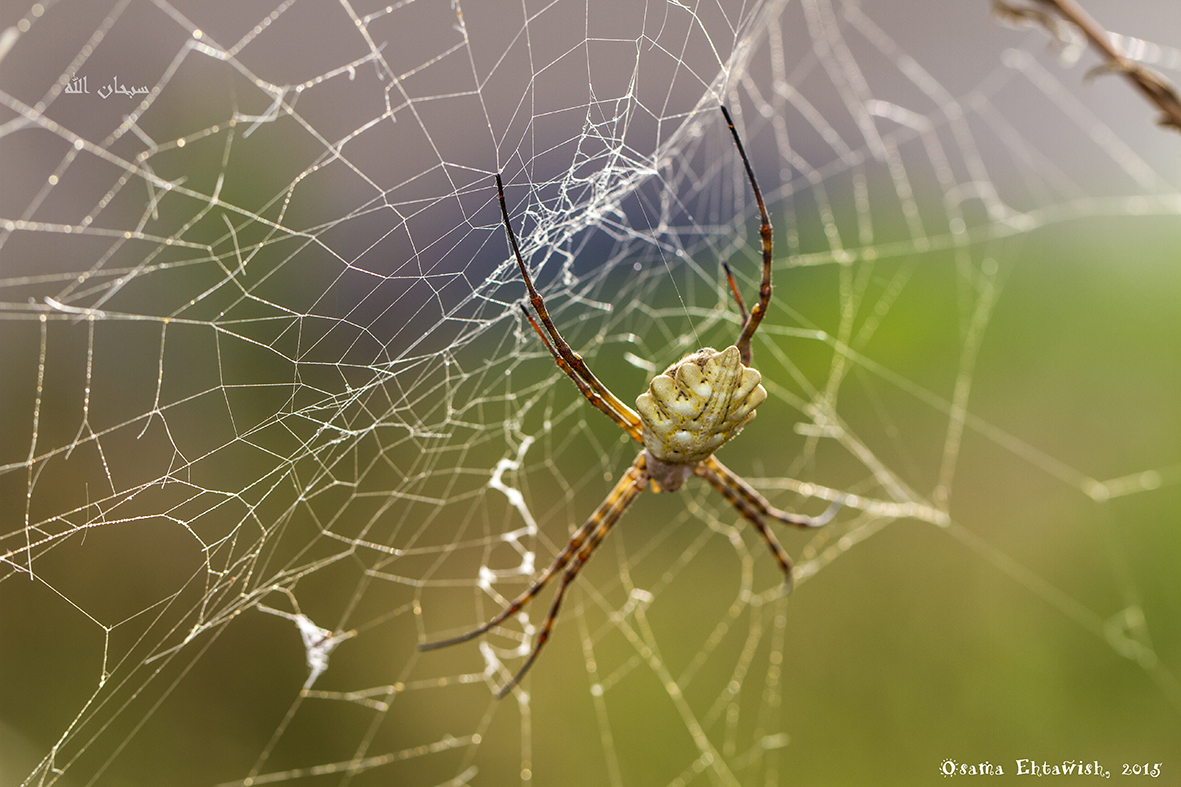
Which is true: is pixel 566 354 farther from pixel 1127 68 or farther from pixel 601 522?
pixel 1127 68

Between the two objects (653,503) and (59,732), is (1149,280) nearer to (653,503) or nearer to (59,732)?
(653,503)

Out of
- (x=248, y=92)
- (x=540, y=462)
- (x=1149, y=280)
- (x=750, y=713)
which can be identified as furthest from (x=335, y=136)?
(x=1149, y=280)

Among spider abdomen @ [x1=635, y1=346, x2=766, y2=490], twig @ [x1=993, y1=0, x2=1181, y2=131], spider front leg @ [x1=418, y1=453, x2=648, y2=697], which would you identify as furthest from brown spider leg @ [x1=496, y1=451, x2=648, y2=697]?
twig @ [x1=993, y1=0, x2=1181, y2=131]

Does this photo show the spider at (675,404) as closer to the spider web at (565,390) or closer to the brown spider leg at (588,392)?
the brown spider leg at (588,392)

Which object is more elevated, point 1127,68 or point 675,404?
point 1127,68

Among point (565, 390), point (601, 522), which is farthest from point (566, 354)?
point (565, 390)
